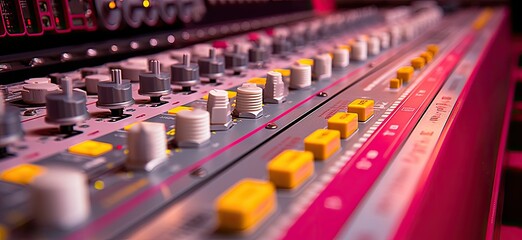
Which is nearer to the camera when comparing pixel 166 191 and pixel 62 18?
pixel 166 191

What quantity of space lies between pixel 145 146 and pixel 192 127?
0.12m

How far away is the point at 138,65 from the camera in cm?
145

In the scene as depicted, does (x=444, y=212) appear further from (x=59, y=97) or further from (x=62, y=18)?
(x=62, y=18)

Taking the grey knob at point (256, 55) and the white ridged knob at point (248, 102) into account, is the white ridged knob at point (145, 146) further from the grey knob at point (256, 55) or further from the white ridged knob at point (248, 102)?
the grey knob at point (256, 55)

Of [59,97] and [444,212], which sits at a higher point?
[59,97]

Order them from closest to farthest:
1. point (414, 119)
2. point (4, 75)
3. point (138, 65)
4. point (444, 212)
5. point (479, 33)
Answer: point (444, 212) < point (414, 119) < point (4, 75) < point (138, 65) < point (479, 33)

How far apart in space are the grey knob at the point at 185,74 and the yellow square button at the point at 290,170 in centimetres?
56

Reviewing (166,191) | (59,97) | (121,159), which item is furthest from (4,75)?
(166,191)

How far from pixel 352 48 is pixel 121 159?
129 cm

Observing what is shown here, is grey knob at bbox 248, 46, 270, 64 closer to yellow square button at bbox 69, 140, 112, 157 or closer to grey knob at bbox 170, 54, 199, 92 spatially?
grey knob at bbox 170, 54, 199, 92

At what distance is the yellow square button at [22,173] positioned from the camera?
28.9 inches

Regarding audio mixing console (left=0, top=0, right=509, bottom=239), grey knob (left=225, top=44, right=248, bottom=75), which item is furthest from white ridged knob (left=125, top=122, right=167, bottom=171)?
grey knob (left=225, top=44, right=248, bottom=75)

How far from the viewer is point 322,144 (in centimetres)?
86

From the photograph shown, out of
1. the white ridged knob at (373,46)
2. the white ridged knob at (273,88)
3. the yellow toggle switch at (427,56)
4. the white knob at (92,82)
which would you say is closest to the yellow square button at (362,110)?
the white ridged knob at (273,88)
